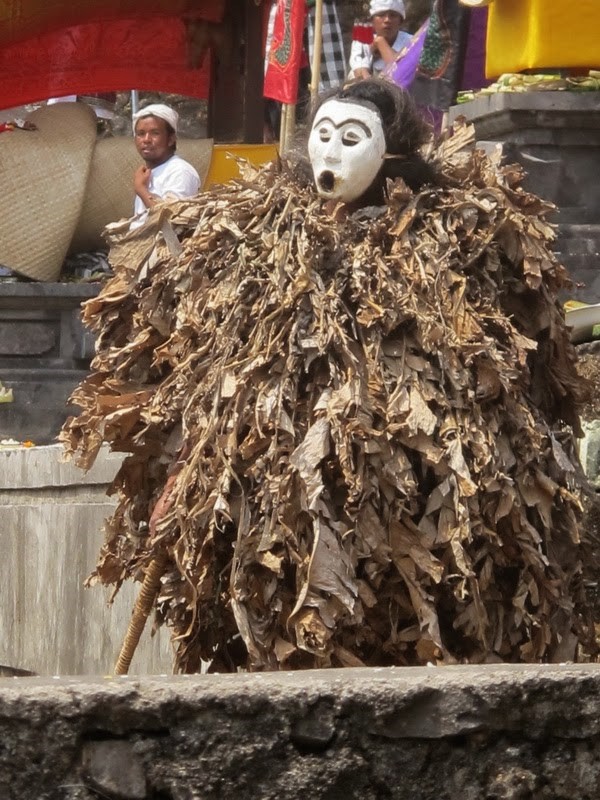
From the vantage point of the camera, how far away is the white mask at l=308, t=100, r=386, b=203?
5191mm

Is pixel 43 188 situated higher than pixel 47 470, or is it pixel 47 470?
pixel 43 188

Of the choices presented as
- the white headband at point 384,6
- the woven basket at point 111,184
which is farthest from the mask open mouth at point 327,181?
the woven basket at point 111,184

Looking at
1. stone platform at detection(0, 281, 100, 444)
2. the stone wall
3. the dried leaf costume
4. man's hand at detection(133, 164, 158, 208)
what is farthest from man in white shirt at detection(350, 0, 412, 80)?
the dried leaf costume

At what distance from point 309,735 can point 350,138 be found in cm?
248

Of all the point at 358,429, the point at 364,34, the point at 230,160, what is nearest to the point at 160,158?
the point at 364,34

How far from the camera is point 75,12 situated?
12.4 m

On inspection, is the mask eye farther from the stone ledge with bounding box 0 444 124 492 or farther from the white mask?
the stone ledge with bounding box 0 444 124 492

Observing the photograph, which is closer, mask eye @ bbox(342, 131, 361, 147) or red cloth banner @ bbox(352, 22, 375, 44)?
mask eye @ bbox(342, 131, 361, 147)

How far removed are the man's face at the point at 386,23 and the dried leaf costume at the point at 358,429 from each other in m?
4.66

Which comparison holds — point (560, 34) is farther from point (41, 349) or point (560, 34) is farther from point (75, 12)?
point (75, 12)

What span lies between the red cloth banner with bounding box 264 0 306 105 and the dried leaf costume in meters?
5.23

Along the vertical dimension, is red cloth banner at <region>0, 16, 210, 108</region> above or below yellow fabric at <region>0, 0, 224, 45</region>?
below

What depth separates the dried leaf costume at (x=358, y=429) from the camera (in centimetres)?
469

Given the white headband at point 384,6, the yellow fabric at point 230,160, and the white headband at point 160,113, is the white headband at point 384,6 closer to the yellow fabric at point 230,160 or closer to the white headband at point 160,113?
the white headband at point 160,113
